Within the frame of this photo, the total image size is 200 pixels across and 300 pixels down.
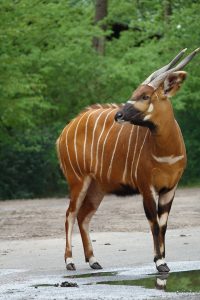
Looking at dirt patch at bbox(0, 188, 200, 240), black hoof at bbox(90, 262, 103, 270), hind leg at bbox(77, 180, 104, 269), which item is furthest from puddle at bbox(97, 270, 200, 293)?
dirt patch at bbox(0, 188, 200, 240)

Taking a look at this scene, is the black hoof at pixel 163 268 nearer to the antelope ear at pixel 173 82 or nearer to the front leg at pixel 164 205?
the front leg at pixel 164 205

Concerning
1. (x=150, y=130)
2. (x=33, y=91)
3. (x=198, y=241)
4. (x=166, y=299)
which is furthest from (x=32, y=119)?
(x=166, y=299)

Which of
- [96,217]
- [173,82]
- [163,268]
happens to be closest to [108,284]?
[163,268]

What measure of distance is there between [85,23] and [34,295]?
24646 millimetres

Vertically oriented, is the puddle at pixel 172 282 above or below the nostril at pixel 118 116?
below

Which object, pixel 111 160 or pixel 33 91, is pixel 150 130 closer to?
pixel 111 160

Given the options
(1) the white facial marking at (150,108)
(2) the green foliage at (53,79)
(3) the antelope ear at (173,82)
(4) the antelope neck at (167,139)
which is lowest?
(2) the green foliage at (53,79)

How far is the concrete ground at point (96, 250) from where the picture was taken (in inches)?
372

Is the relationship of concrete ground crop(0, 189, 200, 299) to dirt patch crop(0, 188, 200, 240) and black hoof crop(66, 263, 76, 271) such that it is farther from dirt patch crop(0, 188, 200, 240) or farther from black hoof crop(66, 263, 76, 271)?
black hoof crop(66, 263, 76, 271)

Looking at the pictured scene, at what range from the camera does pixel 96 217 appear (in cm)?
1856

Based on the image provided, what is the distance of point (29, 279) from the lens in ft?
34.4

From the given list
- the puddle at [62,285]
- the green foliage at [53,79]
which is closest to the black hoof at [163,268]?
the puddle at [62,285]

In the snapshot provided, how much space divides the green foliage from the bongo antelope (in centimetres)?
1597

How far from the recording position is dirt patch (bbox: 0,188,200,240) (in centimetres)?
1579
